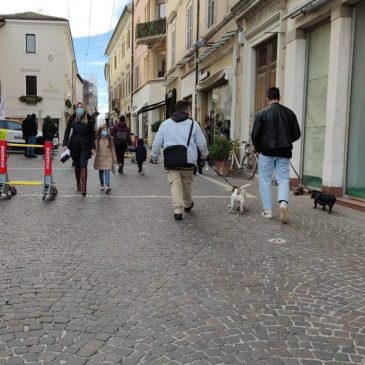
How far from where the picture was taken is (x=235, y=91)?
16469mm

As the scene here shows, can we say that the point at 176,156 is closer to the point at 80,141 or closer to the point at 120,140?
the point at 80,141

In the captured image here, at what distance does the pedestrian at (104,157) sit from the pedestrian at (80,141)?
51 cm

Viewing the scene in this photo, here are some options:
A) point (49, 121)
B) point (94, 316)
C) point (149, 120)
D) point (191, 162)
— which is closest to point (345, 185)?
point (191, 162)

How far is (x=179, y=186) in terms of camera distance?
7.45 meters

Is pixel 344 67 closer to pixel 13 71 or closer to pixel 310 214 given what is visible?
pixel 310 214

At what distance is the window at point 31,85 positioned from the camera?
4697 cm

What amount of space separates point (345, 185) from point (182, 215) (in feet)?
11.7

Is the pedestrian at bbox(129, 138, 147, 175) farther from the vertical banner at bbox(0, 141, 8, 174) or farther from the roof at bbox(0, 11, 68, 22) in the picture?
the roof at bbox(0, 11, 68, 22)

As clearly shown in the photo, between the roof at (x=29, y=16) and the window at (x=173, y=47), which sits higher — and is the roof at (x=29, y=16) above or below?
above

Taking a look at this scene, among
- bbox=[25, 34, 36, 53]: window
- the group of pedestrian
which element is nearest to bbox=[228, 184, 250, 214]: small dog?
the group of pedestrian

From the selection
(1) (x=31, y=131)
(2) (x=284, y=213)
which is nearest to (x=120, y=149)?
(1) (x=31, y=131)

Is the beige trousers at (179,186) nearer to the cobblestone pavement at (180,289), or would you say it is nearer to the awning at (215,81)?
the cobblestone pavement at (180,289)

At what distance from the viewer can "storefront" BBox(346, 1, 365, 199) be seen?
8992mm

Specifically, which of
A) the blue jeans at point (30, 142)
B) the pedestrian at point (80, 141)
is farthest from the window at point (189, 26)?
the pedestrian at point (80, 141)
